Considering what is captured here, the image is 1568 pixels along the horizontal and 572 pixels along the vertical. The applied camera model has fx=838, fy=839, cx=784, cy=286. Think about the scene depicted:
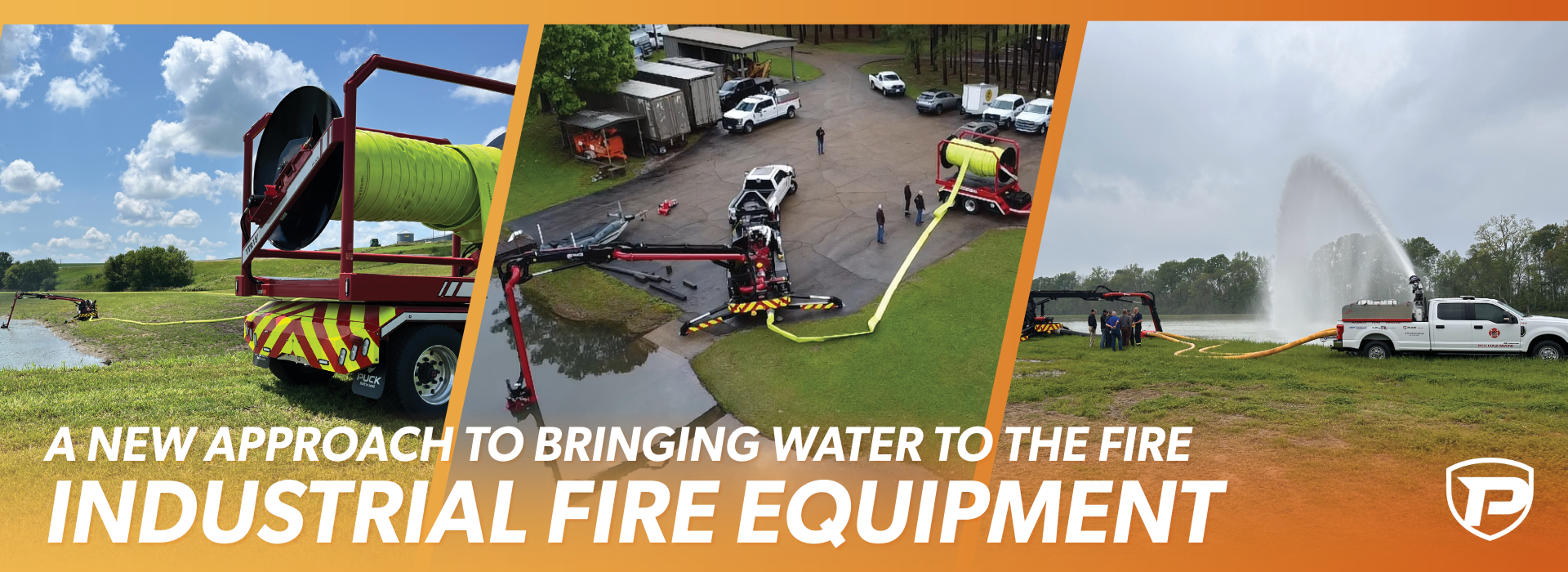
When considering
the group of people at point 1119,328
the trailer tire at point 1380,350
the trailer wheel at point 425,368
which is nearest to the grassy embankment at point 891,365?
the group of people at point 1119,328

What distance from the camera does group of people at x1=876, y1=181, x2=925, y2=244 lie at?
60.6 feet

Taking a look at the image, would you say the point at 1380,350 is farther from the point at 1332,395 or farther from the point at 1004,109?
the point at 1004,109

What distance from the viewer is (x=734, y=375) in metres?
13.2

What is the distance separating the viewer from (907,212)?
19.9 m

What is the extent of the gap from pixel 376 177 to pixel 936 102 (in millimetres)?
20321

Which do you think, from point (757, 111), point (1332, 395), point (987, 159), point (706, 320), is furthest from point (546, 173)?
point (1332, 395)

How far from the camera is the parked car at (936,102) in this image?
26.8m

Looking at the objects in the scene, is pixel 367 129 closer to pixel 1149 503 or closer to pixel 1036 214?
pixel 1036 214

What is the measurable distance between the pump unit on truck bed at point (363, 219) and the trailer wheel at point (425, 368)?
0.04 feet

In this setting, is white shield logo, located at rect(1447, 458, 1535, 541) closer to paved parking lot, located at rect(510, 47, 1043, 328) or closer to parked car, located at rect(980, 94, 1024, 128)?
paved parking lot, located at rect(510, 47, 1043, 328)

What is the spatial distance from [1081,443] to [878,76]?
2174 centimetres

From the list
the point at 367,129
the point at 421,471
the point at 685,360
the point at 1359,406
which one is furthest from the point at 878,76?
the point at 421,471

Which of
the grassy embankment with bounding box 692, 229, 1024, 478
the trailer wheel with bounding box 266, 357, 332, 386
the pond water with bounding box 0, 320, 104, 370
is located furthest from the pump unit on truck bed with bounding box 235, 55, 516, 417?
the pond water with bounding box 0, 320, 104, 370

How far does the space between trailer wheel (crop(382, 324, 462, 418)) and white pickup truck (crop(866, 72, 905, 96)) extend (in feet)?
70.4
